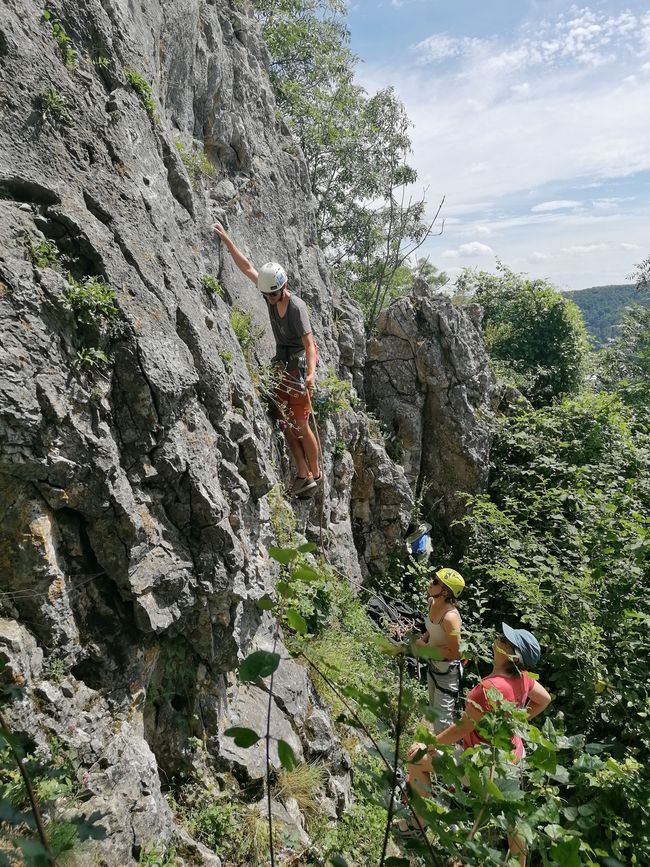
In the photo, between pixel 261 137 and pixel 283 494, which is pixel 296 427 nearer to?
pixel 283 494

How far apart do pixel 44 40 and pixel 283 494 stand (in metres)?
5.11

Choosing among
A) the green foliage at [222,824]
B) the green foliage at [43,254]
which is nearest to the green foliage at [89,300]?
the green foliage at [43,254]

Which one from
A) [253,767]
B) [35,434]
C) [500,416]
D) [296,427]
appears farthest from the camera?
→ [500,416]

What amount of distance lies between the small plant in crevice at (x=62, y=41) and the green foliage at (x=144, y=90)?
0.65 metres

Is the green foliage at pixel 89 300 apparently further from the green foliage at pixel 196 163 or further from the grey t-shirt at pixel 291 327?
the green foliage at pixel 196 163

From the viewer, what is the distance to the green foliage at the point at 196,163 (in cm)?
→ 668

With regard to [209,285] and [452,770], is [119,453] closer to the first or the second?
[209,285]

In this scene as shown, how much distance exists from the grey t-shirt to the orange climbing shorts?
258 mm

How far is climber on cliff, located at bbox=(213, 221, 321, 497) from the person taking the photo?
6379 millimetres

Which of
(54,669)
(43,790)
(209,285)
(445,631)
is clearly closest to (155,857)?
(43,790)

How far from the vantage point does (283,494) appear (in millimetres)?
7027

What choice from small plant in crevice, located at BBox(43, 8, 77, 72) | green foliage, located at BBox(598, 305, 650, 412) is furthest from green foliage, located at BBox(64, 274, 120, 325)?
green foliage, located at BBox(598, 305, 650, 412)

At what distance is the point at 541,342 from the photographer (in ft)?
49.0

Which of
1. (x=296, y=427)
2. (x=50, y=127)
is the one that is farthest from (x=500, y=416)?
(x=50, y=127)
